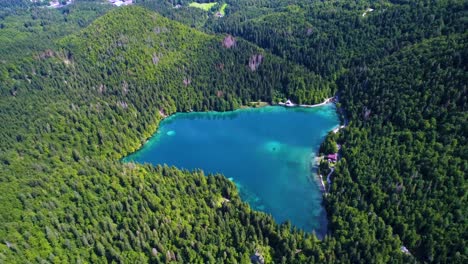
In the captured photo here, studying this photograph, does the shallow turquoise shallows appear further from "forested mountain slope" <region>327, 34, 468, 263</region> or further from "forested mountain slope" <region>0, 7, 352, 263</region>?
"forested mountain slope" <region>327, 34, 468, 263</region>

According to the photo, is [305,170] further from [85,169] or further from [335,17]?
[335,17]

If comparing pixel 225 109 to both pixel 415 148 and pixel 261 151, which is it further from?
pixel 415 148

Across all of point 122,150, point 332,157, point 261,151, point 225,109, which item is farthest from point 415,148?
point 122,150

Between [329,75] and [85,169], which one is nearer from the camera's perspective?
[85,169]

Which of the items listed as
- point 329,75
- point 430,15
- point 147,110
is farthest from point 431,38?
point 147,110

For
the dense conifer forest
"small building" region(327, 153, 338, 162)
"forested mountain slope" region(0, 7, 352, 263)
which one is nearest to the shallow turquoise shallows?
the dense conifer forest

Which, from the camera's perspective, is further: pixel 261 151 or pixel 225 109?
pixel 225 109
